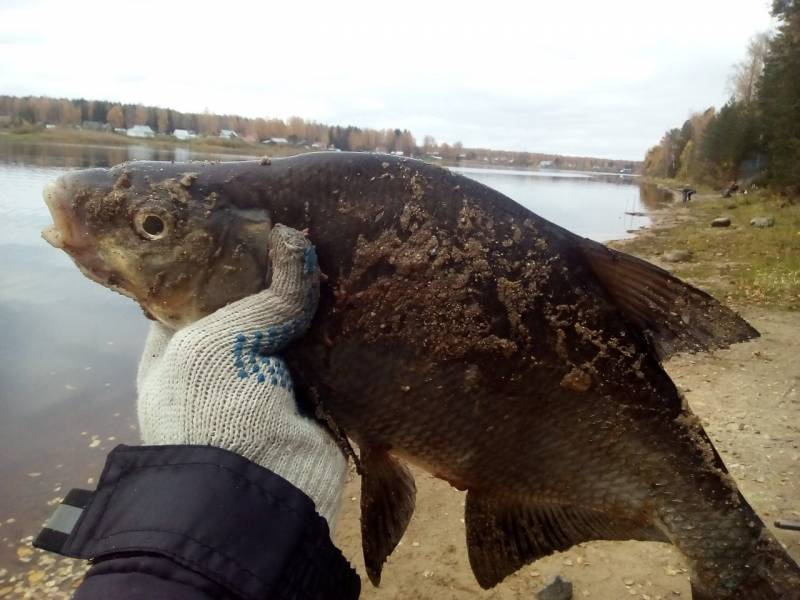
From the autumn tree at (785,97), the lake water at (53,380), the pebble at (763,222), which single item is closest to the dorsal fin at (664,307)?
the lake water at (53,380)

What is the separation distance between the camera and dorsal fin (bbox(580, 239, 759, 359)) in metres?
2.12

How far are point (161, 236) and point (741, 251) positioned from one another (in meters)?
17.2

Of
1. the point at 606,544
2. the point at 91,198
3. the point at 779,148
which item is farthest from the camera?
the point at 779,148

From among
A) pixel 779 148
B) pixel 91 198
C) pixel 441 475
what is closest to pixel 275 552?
pixel 441 475

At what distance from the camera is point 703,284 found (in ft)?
40.7

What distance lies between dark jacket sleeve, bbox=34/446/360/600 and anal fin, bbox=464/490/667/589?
29.9 inches

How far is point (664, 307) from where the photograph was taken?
2.17 metres

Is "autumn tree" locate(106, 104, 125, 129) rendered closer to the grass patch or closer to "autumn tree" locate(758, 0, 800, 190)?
the grass patch

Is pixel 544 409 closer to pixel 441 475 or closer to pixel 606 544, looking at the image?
pixel 441 475

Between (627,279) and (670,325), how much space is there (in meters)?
0.23

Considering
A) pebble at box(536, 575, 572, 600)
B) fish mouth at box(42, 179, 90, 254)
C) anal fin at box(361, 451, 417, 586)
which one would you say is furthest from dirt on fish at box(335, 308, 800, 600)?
fish mouth at box(42, 179, 90, 254)

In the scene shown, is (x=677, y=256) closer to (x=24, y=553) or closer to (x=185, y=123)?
(x=24, y=553)

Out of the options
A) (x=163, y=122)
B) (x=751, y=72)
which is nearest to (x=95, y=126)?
(x=163, y=122)

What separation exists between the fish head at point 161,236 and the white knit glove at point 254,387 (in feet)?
0.38
